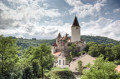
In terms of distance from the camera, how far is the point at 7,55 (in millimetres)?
17125

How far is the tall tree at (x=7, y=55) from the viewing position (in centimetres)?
1675

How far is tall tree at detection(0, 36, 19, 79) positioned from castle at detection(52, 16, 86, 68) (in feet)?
98.6

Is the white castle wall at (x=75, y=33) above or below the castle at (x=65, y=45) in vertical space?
above

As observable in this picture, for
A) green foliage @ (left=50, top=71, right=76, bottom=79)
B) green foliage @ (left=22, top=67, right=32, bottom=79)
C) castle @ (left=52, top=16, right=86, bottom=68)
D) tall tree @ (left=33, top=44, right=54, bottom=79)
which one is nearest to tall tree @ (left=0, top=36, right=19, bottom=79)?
green foliage @ (left=22, top=67, right=32, bottom=79)

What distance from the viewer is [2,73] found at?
16.6 meters

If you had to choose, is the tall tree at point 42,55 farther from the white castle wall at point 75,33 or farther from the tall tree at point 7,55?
the white castle wall at point 75,33

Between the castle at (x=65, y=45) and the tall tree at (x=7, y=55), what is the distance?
98.6ft

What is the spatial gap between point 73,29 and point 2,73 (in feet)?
160

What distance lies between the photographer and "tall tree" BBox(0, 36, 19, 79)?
659 inches

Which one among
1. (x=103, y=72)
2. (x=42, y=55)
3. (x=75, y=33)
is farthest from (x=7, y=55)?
(x=75, y=33)

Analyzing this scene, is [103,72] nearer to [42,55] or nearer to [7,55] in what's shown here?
[7,55]

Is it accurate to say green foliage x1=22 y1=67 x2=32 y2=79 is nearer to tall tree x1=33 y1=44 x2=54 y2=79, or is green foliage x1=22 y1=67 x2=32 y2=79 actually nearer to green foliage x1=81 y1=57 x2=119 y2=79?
tall tree x1=33 y1=44 x2=54 y2=79

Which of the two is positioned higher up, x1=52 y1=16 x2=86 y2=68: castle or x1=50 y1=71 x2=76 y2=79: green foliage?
x1=52 y1=16 x2=86 y2=68: castle

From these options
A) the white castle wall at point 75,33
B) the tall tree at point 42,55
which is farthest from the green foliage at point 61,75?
the white castle wall at point 75,33
